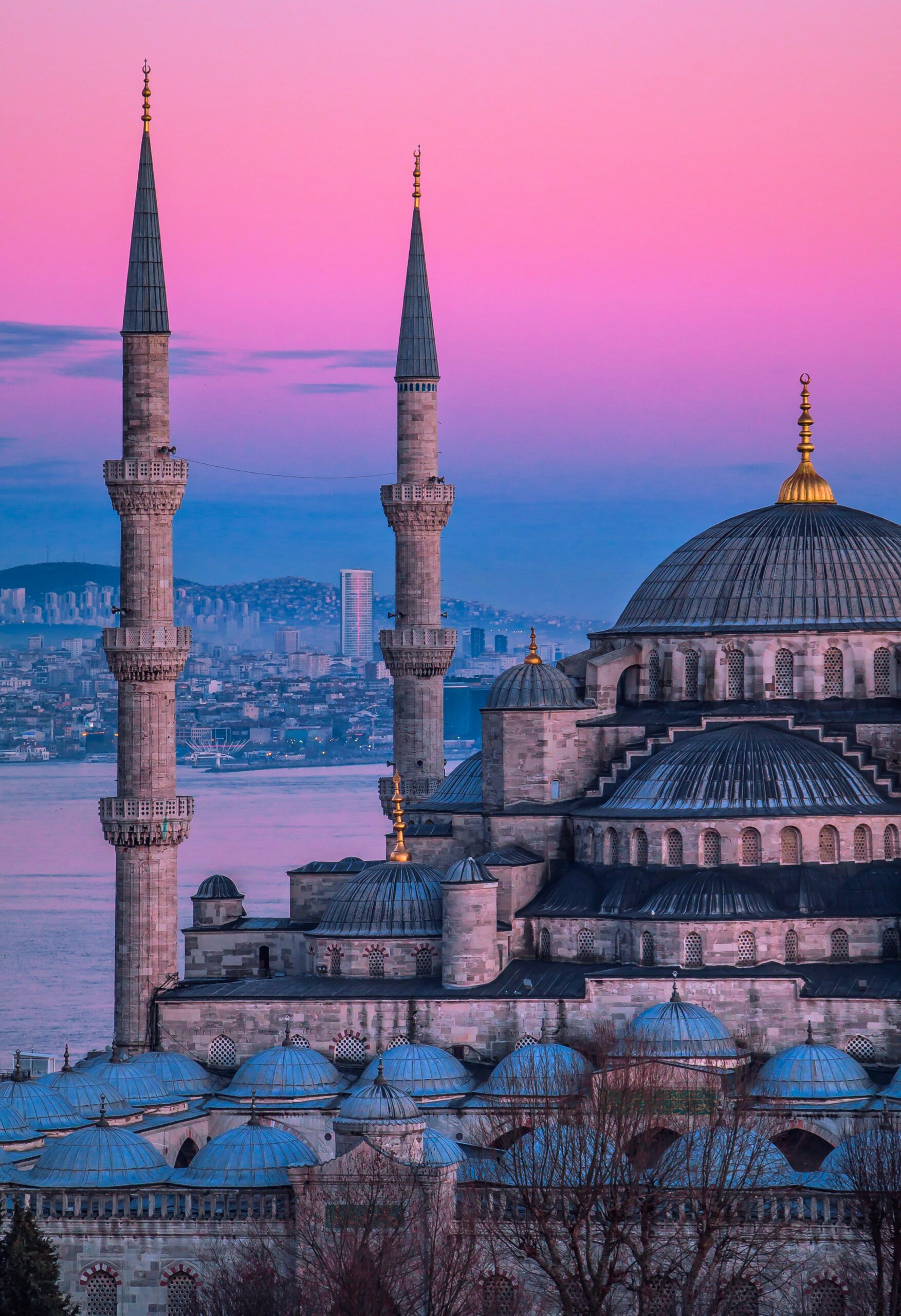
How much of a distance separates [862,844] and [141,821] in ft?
40.6

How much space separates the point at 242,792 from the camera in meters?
162

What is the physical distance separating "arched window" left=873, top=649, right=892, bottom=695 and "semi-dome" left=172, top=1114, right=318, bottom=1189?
16.3 metres

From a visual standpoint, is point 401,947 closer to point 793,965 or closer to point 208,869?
point 793,965

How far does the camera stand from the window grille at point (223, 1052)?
4766 cm

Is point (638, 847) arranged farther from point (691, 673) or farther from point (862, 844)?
point (691, 673)

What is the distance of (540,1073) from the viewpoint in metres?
42.6

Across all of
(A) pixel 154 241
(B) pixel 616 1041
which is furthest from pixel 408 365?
(B) pixel 616 1041

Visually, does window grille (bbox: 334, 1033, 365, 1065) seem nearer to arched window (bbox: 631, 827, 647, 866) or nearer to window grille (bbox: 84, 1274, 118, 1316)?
arched window (bbox: 631, 827, 647, 866)

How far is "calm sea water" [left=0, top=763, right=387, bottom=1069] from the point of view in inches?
3014

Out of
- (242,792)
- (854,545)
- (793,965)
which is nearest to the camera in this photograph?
(793,965)

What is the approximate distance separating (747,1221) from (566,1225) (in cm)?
240

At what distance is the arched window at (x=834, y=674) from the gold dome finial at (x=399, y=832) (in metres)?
7.69

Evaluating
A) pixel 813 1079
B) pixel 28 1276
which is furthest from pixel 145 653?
pixel 28 1276

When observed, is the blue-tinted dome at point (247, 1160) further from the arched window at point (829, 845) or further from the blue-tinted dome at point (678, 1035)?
the arched window at point (829, 845)
